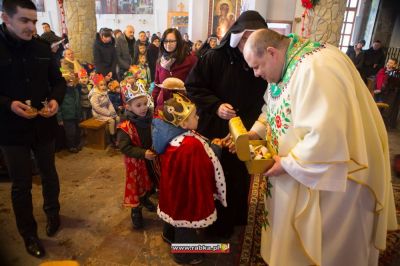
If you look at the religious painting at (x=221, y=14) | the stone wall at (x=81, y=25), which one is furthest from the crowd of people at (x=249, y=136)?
the religious painting at (x=221, y=14)

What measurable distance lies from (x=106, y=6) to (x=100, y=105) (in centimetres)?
1362

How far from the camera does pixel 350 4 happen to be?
14.5 metres

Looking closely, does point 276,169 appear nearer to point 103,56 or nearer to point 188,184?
point 188,184

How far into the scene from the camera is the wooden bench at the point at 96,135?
4.93 metres

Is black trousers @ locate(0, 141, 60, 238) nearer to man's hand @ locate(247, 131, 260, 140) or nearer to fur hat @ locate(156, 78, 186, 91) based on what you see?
fur hat @ locate(156, 78, 186, 91)


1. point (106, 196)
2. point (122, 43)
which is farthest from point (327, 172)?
point (122, 43)

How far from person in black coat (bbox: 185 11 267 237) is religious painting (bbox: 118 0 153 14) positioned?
14556 mm

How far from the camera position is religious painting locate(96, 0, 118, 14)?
16.5 metres

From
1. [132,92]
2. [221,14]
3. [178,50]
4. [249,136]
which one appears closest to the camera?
[249,136]

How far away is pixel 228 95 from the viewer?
2.52 m

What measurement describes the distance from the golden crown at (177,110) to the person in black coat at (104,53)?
15.0 feet

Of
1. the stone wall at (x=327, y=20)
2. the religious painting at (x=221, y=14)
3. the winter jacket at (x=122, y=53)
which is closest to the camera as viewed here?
the stone wall at (x=327, y=20)

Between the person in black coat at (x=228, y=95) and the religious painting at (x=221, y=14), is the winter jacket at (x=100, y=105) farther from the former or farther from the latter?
the religious painting at (x=221, y=14)

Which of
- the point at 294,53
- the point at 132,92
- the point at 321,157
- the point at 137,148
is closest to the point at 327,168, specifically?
the point at 321,157
